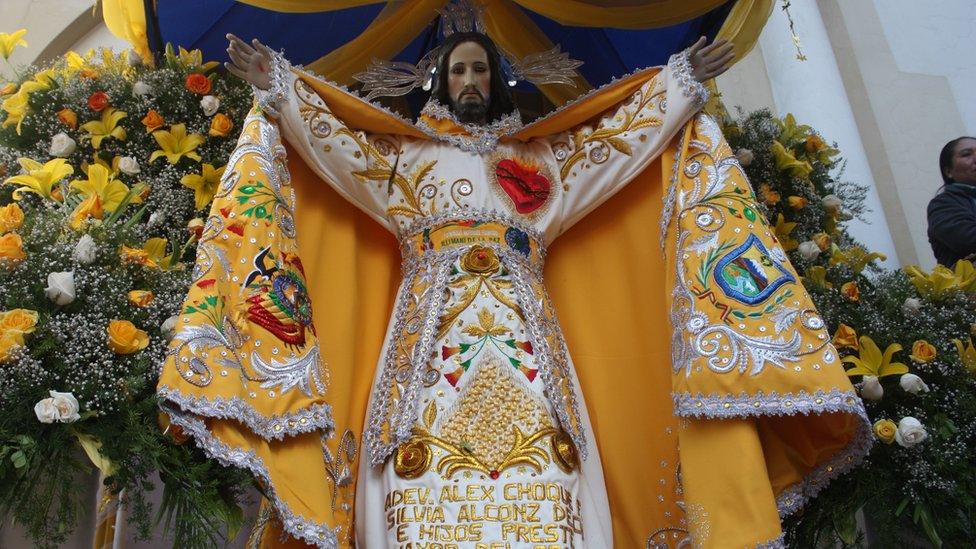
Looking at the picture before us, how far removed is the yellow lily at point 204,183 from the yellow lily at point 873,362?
186 cm

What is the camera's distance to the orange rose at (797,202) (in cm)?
355

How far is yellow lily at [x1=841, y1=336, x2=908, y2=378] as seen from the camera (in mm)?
2932

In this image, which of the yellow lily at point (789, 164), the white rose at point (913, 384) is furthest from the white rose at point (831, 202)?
the white rose at point (913, 384)

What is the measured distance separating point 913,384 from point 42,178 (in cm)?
241

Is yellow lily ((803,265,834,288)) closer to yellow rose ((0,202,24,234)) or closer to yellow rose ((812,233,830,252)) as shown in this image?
yellow rose ((812,233,830,252))

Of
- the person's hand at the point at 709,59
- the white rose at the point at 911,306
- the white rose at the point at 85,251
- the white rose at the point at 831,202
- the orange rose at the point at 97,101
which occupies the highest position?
the orange rose at the point at 97,101

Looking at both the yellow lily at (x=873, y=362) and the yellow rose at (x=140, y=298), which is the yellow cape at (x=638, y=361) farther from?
the yellow lily at (x=873, y=362)

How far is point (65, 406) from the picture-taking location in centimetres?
229

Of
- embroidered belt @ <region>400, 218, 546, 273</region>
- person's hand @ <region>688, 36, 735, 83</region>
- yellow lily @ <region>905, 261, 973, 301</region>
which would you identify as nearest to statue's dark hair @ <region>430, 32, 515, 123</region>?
embroidered belt @ <region>400, 218, 546, 273</region>

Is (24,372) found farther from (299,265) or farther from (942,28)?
(942,28)

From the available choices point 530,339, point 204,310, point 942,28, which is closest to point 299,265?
point 204,310

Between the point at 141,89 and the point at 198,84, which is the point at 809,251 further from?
the point at 141,89

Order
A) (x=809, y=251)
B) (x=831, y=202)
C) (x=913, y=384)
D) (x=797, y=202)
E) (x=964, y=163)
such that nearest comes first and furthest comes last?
(x=913, y=384)
(x=809, y=251)
(x=797, y=202)
(x=831, y=202)
(x=964, y=163)

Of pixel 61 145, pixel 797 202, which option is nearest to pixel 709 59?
pixel 797 202
